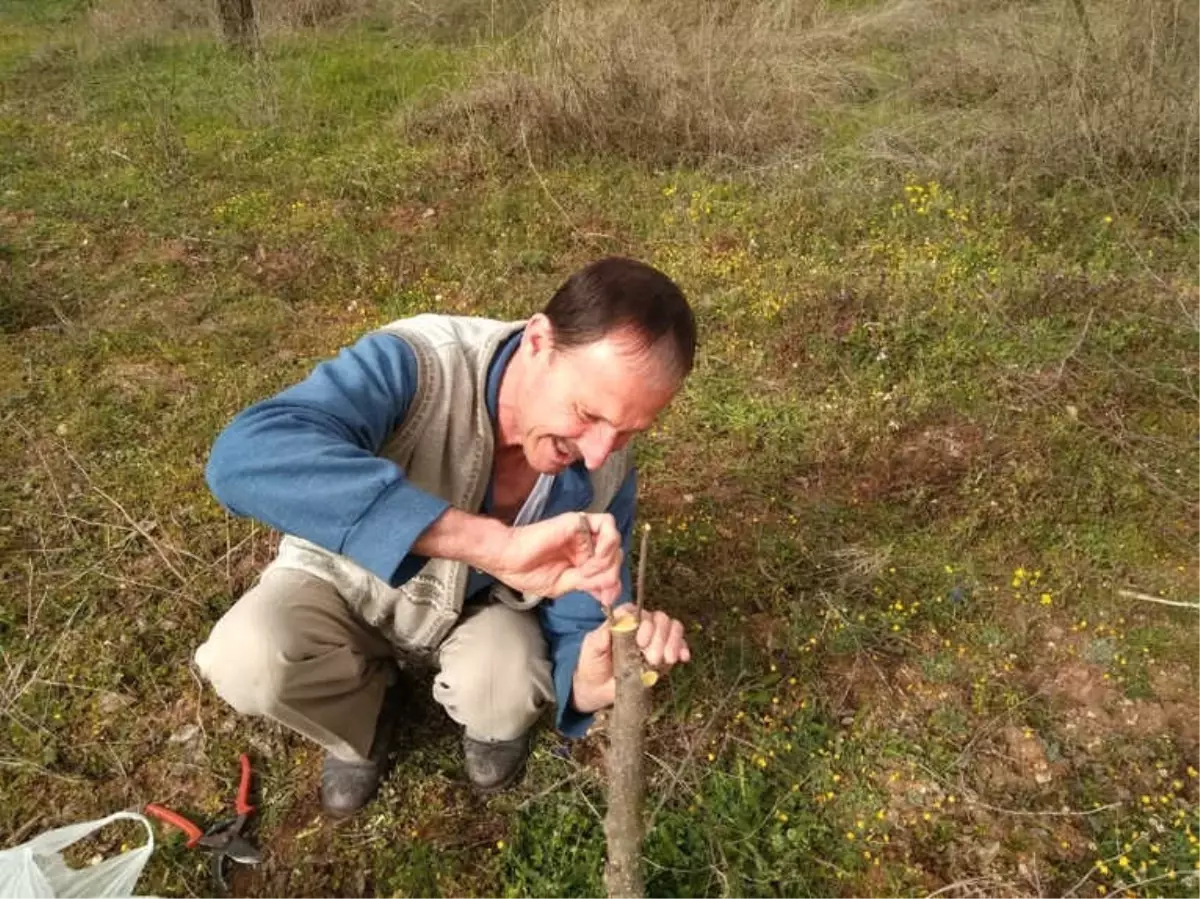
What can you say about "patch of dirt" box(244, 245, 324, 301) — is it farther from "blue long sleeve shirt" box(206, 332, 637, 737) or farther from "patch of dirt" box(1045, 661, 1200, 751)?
"patch of dirt" box(1045, 661, 1200, 751)

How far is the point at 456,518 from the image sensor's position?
1.44 metres

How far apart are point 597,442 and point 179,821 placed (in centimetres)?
140

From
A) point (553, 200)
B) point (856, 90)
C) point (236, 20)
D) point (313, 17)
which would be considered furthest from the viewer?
point (313, 17)

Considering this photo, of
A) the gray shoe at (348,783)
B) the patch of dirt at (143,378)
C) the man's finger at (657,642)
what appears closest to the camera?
the man's finger at (657,642)

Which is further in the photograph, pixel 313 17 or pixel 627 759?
pixel 313 17

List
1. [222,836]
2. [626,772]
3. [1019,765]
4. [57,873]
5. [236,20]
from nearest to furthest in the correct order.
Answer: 1. [626,772]
2. [57,873]
3. [222,836]
4. [1019,765]
5. [236,20]

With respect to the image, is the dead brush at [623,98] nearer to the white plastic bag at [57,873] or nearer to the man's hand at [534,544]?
the man's hand at [534,544]

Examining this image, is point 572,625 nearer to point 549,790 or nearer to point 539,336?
point 549,790

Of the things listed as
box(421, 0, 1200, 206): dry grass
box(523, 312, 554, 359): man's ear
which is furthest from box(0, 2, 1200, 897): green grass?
box(523, 312, 554, 359): man's ear

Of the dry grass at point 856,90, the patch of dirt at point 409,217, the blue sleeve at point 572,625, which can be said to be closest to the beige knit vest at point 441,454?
the blue sleeve at point 572,625

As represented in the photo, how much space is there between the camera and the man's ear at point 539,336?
1549mm

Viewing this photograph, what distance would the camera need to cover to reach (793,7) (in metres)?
6.72

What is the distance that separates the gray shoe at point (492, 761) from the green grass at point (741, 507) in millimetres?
54

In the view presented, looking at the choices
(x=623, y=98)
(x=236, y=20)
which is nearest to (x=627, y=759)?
(x=623, y=98)
